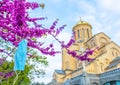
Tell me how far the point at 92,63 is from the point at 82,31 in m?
13.1

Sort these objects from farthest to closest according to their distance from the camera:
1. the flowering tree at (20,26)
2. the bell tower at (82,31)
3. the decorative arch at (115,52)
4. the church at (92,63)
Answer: the bell tower at (82,31), the decorative arch at (115,52), the church at (92,63), the flowering tree at (20,26)

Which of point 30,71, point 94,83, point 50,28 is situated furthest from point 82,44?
point 50,28

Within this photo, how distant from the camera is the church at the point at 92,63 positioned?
30237 millimetres

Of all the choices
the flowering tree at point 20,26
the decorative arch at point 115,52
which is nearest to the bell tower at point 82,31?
the decorative arch at point 115,52

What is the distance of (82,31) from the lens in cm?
4956

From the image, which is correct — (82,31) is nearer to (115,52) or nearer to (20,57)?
(115,52)

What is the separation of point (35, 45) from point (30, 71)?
15102mm

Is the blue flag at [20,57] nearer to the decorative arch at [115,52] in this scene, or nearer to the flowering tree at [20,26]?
the flowering tree at [20,26]

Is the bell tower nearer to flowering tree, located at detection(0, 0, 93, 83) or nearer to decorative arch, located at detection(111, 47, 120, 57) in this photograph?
decorative arch, located at detection(111, 47, 120, 57)

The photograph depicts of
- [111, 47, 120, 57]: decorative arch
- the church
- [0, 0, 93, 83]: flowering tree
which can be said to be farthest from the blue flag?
→ [111, 47, 120, 57]: decorative arch

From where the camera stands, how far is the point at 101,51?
42.2 meters

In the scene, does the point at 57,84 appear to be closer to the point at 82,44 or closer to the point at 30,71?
the point at 82,44

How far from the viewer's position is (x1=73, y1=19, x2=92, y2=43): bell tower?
Result: 4903 cm

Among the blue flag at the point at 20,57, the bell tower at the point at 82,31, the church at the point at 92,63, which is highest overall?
the bell tower at the point at 82,31
